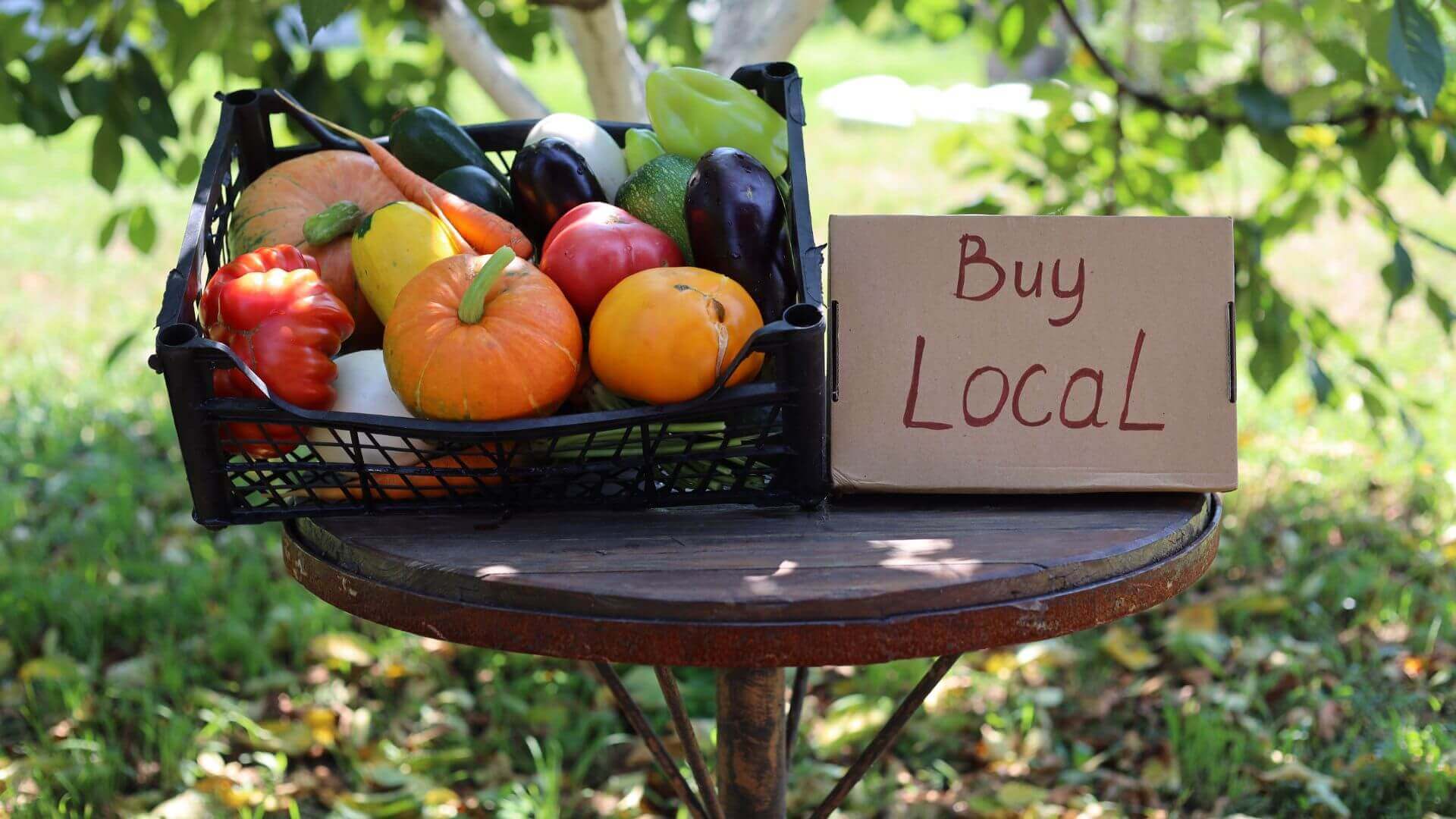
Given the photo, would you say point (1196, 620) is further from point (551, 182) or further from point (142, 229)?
point (142, 229)

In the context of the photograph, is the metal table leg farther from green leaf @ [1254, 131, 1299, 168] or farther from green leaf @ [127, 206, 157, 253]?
green leaf @ [127, 206, 157, 253]

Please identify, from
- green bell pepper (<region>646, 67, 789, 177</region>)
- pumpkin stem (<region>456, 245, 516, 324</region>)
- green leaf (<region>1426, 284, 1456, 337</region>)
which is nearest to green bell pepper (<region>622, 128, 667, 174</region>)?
green bell pepper (<region>646, 67, 789, 177</region>)

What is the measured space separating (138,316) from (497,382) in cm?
400

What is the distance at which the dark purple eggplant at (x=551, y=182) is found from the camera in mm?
1299

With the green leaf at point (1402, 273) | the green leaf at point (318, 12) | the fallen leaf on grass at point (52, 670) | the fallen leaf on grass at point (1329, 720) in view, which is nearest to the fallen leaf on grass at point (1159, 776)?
the fallen leaf on grass at point (1329, 720)

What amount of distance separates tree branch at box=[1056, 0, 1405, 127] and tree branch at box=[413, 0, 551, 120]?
3.14 feet

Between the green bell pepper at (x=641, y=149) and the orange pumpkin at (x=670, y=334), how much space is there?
358 millimetres

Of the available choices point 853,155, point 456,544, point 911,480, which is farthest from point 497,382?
point 853,155

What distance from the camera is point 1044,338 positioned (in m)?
1.15

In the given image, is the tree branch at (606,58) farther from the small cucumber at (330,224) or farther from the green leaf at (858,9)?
the small cucumber at (330,224)

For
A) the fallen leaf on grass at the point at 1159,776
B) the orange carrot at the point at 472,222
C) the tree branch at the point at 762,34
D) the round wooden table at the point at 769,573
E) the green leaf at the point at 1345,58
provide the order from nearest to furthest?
the round wooden table at the point at 769,573 → the orange carrot at the point at 472,222 → the green leaf at the point at 1345,58 → the fallen leaf on grass at the point at 1159,776 → the tree branch at the point at 762,34

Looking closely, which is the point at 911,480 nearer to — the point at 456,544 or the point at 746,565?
the point at 746,565

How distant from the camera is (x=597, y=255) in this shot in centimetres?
115

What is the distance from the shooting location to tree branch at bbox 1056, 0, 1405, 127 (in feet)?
6.72
